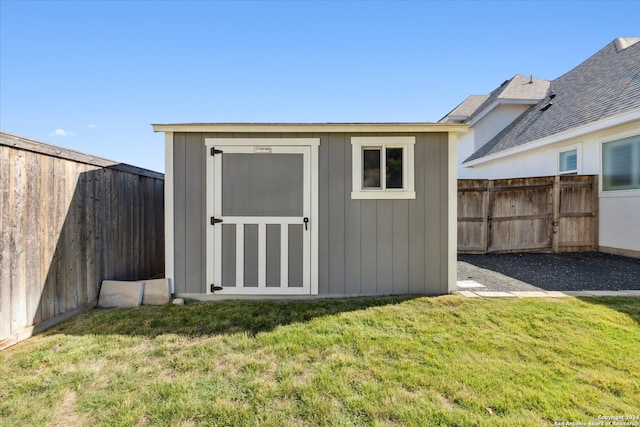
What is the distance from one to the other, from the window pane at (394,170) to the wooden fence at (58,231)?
3.84 m

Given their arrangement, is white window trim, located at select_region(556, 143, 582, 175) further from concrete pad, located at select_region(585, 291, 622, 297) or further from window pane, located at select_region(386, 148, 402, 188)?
window pane, located at select_region(386, 148, 402, 188)

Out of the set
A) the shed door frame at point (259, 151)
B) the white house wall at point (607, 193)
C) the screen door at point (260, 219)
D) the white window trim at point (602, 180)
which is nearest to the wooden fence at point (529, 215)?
the white window trim at point (602, 180)

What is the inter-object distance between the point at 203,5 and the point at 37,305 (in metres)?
7.08

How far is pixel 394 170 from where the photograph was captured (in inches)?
152

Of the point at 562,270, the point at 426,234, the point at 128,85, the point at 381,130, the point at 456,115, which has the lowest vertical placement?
the point at 562,270

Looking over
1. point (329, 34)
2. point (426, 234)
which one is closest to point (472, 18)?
point (329, 34)

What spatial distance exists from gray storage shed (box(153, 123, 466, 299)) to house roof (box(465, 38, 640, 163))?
17.3 ft

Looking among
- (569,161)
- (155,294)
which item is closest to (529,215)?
(569,161)

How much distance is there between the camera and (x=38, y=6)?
216 inches

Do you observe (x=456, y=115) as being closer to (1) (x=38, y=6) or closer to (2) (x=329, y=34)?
(2) (x=329, y=34)

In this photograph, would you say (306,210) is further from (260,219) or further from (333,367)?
(333,367)

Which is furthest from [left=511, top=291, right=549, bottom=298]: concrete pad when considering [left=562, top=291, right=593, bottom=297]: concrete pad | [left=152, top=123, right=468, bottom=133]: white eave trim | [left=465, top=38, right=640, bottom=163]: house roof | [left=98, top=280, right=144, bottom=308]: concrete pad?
[left=98, top=280, right=144, bottom=308]: concrete pad

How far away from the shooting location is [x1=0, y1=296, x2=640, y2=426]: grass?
176 cm

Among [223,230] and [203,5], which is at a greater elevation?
[203,5]
